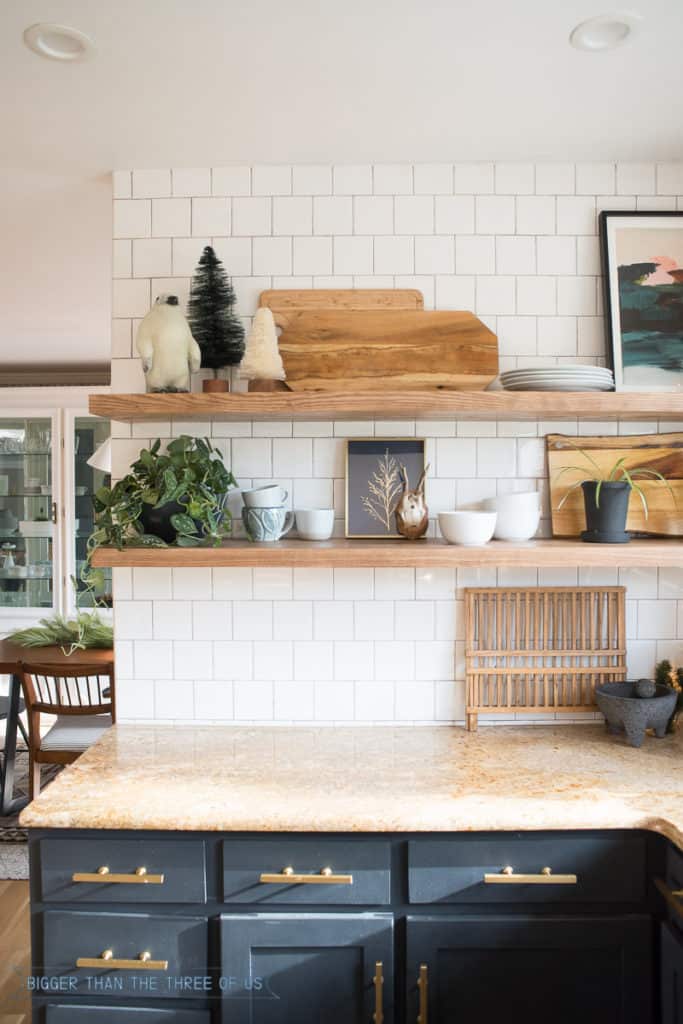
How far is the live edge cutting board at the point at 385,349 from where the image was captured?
2.14 metres

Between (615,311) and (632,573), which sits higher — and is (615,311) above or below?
above

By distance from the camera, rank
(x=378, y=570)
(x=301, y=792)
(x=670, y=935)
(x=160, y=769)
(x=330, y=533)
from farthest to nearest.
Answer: (x=378, y=570) → (x=330, y=533) → (x=160, y=769) → (x=301, y=792) → (x=670, y=935)

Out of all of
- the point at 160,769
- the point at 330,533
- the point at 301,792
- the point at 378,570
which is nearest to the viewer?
the point at 301,792

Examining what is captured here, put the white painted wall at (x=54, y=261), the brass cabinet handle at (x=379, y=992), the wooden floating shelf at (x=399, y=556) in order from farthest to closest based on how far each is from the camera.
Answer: the white painted wall at (x=54, y=261) → the wooden floating shelf at (x=399, y=556) → the brass cabinet handle at (x=379, y=992)

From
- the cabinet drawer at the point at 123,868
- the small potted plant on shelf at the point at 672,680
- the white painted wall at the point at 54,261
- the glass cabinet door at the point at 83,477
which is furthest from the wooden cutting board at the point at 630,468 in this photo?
the glass cabinet door at the point at 83,477

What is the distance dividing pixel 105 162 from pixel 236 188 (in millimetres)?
Answer: 373

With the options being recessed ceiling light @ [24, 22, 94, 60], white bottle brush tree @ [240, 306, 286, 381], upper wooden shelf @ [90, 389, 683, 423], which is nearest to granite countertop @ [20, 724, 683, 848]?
upper wooden shelf @ [90, 389, 683, 423]

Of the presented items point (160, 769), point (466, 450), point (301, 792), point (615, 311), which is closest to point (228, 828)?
point (301, 792)

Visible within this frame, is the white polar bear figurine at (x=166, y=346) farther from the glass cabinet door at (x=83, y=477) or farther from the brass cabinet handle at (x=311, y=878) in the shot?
the glass cabinet door at (x=83, y=477)

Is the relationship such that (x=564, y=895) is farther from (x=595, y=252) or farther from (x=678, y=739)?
(x=595, y=252)

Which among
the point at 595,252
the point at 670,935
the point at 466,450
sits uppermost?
the point at 595,252

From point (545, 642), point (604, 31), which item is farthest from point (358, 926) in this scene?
point (604, 31)

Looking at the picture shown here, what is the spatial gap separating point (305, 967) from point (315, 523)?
1046 millimetres

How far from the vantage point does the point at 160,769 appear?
1.93m
